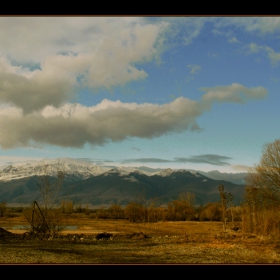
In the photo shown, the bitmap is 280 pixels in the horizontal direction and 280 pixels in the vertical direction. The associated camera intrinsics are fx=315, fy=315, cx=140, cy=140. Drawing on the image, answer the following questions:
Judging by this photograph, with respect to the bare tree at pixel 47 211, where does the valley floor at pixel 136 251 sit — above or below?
below

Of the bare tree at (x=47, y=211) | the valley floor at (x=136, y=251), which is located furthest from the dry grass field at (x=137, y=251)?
the bare tree at (x=47, y=211)

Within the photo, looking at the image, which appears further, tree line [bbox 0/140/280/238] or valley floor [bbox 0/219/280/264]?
tree line [bbox 0/140/280/238]

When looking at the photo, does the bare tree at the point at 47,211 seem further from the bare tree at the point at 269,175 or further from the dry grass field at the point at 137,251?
the bare tree at the point at 269,175

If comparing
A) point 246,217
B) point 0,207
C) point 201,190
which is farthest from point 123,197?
point 246,217

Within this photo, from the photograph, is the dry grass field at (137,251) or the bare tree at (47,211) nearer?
the dry grass field at (137,251)

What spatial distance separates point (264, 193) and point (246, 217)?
1.70 metres

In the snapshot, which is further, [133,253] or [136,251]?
[136,251]

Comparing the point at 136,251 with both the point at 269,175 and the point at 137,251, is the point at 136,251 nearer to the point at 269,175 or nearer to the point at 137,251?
the point at 137,251

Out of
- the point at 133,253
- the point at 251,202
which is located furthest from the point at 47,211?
the point at 251,202

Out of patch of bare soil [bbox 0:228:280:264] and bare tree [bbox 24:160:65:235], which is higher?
bare tree [bbox 24:160:65:235]

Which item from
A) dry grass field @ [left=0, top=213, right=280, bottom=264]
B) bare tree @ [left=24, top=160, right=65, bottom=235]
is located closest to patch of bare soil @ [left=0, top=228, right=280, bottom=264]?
dry grass field @ [left=0, top=213, right=280, bottom=264]

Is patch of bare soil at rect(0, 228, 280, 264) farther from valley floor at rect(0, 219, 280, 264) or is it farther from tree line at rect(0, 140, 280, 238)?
tree line at rect(0, 140, 280, 238)
